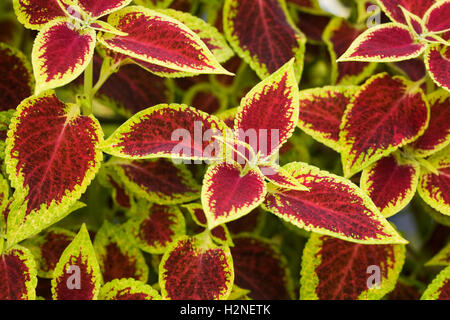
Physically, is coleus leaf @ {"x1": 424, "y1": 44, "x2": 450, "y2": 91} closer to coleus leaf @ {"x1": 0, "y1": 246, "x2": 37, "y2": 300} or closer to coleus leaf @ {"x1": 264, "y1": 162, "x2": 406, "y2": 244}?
coleus leaf @ {"x1": 264, "y1": 162, "x2": 406, "y2": 244}

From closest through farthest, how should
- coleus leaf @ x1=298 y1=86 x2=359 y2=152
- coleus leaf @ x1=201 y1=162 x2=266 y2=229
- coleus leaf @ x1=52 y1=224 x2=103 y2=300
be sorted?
1. coleus leaf @ x1=201 y1=162 x2=266 y2=229
2. coleus leaf @ x1=52 y1=224 x2=103 y2=300
3. coleus leaf @ x1=298 y1=86 x2=359 y2=152

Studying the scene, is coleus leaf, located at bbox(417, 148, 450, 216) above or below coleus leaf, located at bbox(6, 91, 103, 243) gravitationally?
below

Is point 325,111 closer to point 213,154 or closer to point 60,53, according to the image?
point 213,154

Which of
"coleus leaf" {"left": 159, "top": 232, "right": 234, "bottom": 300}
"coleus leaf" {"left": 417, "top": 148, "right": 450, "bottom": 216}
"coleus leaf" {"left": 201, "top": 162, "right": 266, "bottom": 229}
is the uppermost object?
"coleus leaf" {"left": 201, "top": 162, "right": 266, "bottom": 229}

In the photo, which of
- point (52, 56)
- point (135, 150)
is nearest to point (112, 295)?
point (135, 150)

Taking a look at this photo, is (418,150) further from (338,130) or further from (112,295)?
(112,295)

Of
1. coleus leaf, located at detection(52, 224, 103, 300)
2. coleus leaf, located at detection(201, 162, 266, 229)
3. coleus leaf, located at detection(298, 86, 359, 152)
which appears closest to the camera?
coleus leaf, located at detection(201, 162, 266, 229)

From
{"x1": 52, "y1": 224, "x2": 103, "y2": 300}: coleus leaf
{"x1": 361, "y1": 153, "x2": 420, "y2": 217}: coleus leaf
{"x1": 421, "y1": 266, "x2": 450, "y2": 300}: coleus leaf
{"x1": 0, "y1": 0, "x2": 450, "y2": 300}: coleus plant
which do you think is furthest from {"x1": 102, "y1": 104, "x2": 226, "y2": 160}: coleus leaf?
{"x1": 421, "y1": 266, "x2": 450, "y2": 300}: coleus leaf
